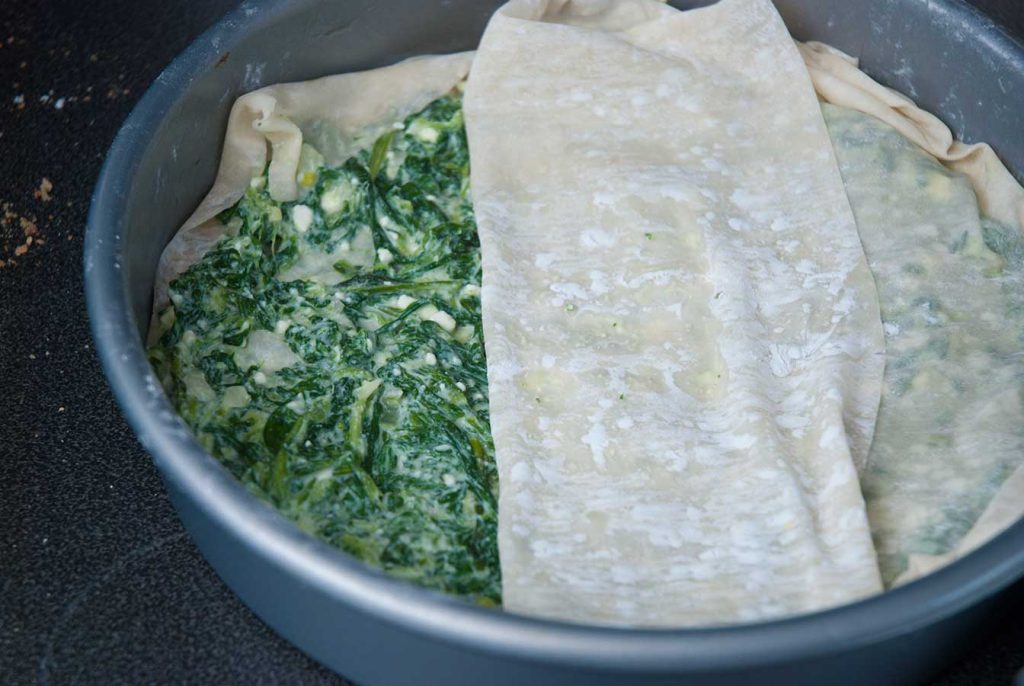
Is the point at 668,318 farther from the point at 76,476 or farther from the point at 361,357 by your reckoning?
the point at 76,476

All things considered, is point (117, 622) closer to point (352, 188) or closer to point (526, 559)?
point (526, 559)

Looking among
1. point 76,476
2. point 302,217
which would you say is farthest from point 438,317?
point 76,476

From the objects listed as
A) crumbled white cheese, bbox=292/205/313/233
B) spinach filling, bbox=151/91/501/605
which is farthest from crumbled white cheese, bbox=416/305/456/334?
crumbled white cheese, bbox=292/205/313/233

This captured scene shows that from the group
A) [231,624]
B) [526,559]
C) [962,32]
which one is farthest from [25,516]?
[962,32]

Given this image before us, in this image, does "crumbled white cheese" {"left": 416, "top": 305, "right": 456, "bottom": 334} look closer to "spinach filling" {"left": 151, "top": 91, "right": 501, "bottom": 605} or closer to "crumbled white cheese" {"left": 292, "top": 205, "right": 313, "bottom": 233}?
"spinach filling" {"left": 151, "top": 91, "right": 501, "bottom": 605}

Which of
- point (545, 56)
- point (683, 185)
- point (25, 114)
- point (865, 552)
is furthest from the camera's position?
point (25, 114)

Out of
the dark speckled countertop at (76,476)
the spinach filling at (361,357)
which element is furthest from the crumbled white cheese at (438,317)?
the dark speckled countertop at (76,476)
